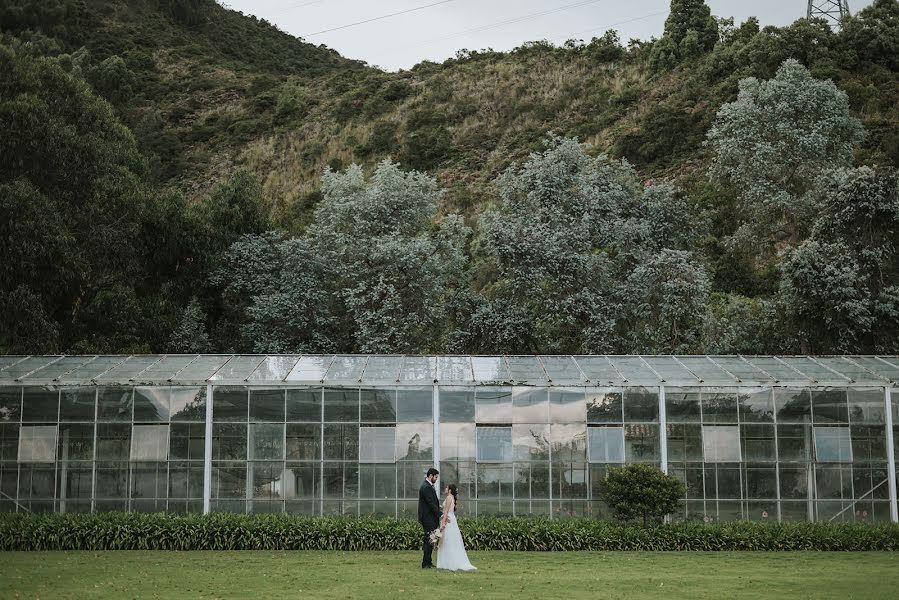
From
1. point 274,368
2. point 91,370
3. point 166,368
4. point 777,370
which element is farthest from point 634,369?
point 91,370

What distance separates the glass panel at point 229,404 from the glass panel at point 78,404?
3.35 metres

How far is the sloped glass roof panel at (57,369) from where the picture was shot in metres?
27.5

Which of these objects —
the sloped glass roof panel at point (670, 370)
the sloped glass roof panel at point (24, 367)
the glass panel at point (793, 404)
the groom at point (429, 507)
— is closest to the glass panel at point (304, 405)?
the sloped glass roof panel at point (24, 367)

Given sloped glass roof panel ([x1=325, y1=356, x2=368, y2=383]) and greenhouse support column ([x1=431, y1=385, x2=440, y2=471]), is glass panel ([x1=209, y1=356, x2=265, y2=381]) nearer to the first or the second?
sloped glass roof panel ([x1=325, y1=356, x2=368, y2=383])

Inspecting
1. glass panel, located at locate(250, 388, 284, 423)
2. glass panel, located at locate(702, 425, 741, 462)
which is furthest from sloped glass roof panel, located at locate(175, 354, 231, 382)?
glass panel, located at locate(702, 425, 741, 462)

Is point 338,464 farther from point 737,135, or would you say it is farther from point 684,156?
point 684,156

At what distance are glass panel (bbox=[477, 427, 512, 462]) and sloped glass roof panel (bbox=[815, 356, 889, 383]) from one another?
9511 mm

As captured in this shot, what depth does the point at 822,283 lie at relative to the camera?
36188 mm

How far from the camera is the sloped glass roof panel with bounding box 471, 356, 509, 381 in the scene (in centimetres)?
2800

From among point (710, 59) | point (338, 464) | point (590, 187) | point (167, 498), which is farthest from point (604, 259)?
point (710, 59)

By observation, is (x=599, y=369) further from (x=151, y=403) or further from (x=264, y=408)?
(x=151, y=403)

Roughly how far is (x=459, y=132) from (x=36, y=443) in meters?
56.3

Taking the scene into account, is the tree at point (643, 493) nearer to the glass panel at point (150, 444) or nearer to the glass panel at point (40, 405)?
the glass panel at point (150, 444)

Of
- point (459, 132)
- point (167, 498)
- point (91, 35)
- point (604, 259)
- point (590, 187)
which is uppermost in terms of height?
point (91, 35)
